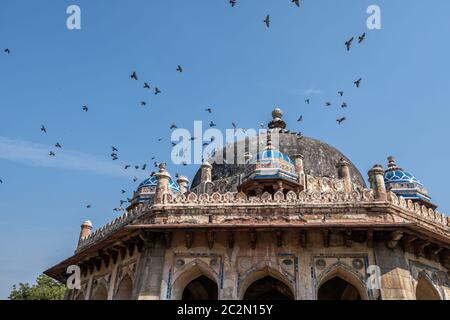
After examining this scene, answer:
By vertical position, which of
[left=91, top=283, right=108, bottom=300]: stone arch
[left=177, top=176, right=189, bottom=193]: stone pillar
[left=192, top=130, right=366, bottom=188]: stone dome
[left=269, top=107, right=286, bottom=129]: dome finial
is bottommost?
[left=91, top=283, right=108, bottom=300]: stone arch

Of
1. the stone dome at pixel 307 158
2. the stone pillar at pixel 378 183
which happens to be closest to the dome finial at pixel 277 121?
the stone dome at pixel 307 158

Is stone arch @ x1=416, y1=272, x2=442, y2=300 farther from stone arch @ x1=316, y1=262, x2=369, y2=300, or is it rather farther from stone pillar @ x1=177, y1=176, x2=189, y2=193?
stone pillar @ x1=177, y1=176, x2=189, y2=193

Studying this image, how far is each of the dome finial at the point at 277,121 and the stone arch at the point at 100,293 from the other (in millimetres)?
12508

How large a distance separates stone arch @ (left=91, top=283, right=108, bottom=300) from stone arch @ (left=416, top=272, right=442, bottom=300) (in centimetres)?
981

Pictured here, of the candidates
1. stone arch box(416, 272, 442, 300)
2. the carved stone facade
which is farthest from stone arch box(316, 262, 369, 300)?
stone arch box(416, 272, 442, 300)

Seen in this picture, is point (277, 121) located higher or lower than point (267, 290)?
higher

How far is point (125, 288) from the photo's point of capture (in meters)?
15.2

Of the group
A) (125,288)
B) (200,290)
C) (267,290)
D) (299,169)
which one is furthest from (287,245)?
(299,169)

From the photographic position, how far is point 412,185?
78.5 ft

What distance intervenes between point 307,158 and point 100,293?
433 inches

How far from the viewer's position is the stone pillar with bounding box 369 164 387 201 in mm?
14398

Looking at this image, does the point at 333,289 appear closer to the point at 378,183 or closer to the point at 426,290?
the point at 426,290
